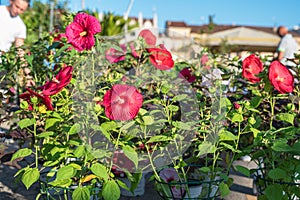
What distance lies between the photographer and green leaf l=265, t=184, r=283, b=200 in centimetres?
138

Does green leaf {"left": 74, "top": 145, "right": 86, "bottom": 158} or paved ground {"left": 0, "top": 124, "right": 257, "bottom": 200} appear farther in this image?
paved ground {"left": 0, "top": 124, "right": 257, "bottom": 200}

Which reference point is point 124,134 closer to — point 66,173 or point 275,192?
point 66,173

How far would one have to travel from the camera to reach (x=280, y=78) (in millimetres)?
1588

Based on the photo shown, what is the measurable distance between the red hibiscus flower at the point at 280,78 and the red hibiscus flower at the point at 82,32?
0.66 m

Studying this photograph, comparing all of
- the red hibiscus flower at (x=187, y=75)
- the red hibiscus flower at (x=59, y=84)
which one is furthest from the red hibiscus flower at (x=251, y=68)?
the red hibiscus flower at (x=59, y=84)

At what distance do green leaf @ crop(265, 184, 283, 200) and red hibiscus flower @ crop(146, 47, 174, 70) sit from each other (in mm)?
808

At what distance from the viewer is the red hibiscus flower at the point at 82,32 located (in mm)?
1483

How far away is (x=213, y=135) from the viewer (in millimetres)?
1501

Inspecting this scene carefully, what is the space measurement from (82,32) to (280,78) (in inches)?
29.8

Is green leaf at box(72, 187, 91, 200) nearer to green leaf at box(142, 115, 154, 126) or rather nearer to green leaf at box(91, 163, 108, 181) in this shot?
green leaf at box(91, 163, 108, 181)

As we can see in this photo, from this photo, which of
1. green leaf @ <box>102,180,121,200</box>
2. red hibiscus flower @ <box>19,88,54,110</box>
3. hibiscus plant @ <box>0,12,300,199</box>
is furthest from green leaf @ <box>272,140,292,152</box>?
red hibiscus flower @ <box>19,88,54,110</box>

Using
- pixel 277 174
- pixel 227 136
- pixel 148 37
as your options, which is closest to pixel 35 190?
pixel 148 37

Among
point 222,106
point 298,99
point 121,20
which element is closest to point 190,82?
point 298,99

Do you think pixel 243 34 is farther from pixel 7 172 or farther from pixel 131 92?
pixel 131 92
